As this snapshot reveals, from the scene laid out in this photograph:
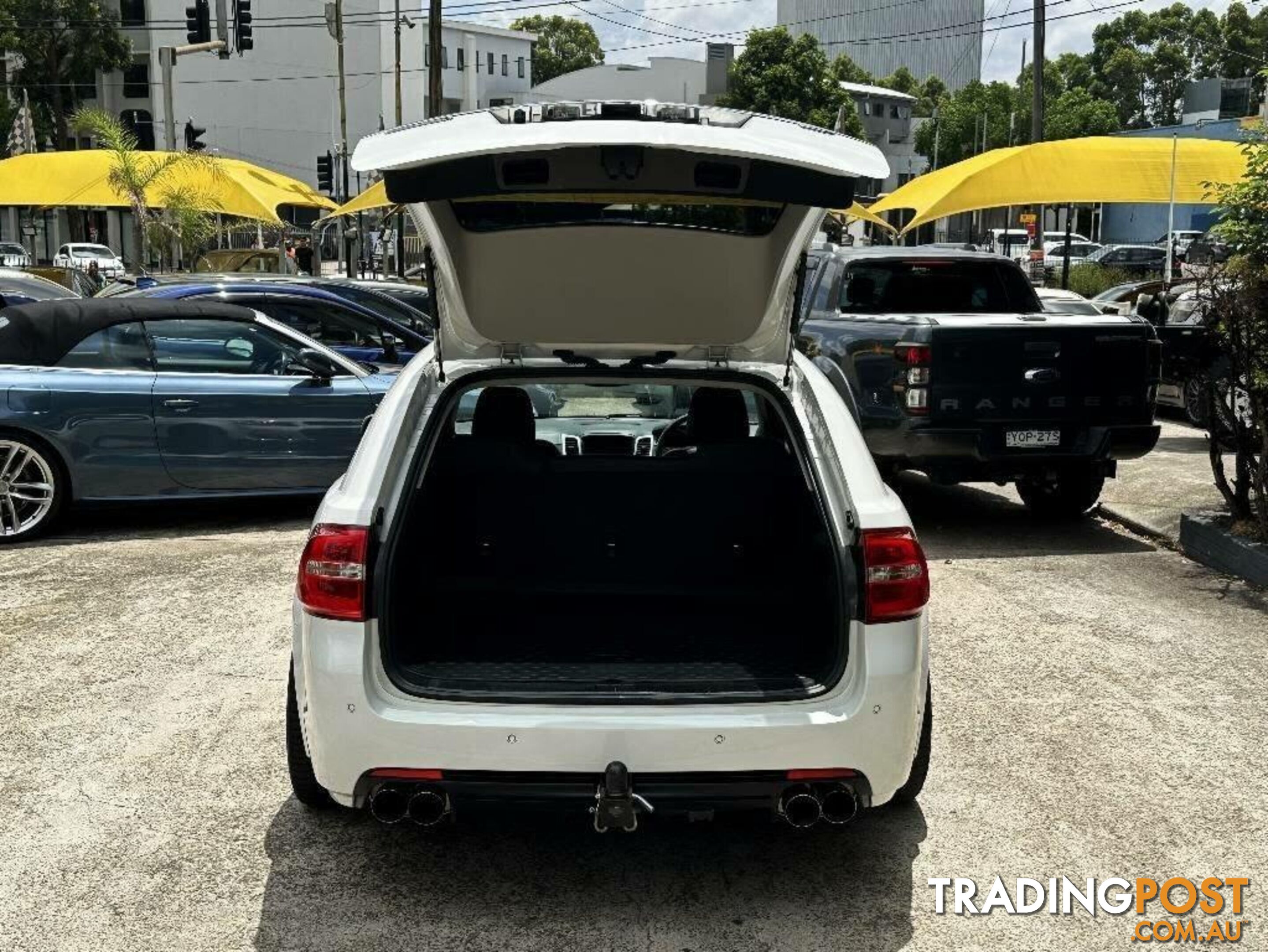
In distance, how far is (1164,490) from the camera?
34.0 ft

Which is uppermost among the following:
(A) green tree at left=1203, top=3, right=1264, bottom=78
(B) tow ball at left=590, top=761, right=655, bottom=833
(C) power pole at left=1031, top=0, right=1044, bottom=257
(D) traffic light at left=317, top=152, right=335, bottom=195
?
(A) green tree at left=1203, top=3, right=1264, bottom=78

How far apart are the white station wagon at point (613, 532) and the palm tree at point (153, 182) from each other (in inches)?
678

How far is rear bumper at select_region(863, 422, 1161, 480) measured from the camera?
8.39 meters

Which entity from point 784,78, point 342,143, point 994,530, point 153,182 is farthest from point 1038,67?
point 784,78

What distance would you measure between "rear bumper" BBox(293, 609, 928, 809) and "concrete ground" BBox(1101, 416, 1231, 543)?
5.80 m

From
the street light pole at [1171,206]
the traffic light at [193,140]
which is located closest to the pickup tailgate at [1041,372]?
the street light pole at [1171,206]

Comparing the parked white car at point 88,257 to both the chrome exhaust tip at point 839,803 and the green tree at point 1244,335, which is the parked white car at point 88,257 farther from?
the chrome exhaust tip at point 839,803

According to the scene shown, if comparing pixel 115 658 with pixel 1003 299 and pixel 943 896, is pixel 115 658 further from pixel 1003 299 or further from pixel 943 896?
pixel 1003 299

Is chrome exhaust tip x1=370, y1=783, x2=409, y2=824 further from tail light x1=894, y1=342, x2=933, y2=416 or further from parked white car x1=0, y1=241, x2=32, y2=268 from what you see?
parked white car x1=0, y1=241, x2=32, y2=268

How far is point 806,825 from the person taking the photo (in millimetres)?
3609

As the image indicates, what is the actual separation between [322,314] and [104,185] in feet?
36.6

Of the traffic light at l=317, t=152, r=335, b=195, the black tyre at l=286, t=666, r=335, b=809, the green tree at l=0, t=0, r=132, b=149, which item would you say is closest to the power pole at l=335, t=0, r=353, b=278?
the traffic light at l=317, t=152, r=335, b=195

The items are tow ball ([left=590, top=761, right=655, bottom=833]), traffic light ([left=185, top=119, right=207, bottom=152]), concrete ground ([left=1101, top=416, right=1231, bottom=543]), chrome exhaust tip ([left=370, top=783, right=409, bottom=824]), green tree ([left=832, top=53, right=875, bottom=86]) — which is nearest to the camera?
tow ball ([left=590, top=761, right=655, bottom=833])

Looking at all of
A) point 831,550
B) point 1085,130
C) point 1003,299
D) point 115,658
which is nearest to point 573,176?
point 831,550
